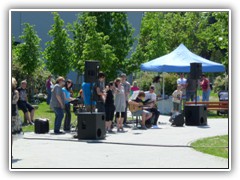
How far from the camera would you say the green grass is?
13112mm

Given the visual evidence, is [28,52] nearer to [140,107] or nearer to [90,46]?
[90,46]

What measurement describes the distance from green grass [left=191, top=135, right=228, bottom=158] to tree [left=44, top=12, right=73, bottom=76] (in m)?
20.2

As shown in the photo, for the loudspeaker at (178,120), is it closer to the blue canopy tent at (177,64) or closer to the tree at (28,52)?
the blue canopy tent at (177,64)

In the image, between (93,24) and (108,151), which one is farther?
(93,24)

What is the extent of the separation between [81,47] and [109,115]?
63.2ft

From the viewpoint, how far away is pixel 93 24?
3388 cm

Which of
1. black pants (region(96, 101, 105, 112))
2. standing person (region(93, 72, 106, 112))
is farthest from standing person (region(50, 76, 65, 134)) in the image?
black pants (region(96, 101, 105, 112))

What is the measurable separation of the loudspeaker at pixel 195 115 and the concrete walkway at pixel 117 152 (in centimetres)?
278

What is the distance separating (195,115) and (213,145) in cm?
607

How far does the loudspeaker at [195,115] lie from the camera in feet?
66.8

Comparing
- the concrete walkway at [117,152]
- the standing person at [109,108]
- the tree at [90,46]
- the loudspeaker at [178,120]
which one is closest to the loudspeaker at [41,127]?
the concrete walkway at [117,152]

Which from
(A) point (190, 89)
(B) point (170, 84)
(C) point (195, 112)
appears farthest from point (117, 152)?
(B) point (170, 84)
